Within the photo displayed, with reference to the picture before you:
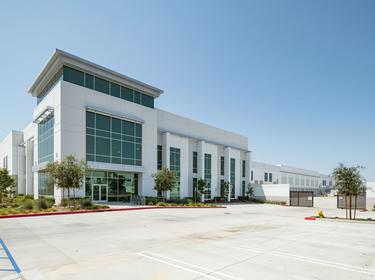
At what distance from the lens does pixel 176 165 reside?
40781mm

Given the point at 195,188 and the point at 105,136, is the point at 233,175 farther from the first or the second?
the point at 105,136

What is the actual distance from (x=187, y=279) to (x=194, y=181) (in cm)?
3820

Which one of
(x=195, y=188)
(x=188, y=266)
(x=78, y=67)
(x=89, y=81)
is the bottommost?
(x=195, y=188)

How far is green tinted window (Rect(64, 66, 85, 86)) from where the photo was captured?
28.5 metres

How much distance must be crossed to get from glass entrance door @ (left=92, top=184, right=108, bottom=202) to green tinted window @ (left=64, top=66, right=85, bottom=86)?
37.2 ft

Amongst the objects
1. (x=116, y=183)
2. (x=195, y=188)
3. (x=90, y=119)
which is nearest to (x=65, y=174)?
(x=90, y=119)

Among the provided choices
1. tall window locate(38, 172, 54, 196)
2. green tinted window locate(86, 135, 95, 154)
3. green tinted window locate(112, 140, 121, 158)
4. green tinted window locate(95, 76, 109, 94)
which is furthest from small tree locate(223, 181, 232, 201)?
tall window locate(38, 172, 54, 196)

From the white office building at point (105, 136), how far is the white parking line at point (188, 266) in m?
19.3

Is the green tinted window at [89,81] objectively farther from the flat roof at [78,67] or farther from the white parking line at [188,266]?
the white parking line at [188,266]

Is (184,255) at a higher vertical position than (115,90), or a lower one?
lower

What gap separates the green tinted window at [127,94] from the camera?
33.5 m

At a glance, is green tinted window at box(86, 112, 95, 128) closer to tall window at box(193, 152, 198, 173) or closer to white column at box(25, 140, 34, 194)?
white column at box(25, 140, 34, 194)

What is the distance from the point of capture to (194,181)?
43.8 meters

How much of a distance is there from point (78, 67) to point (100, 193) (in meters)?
13.7
